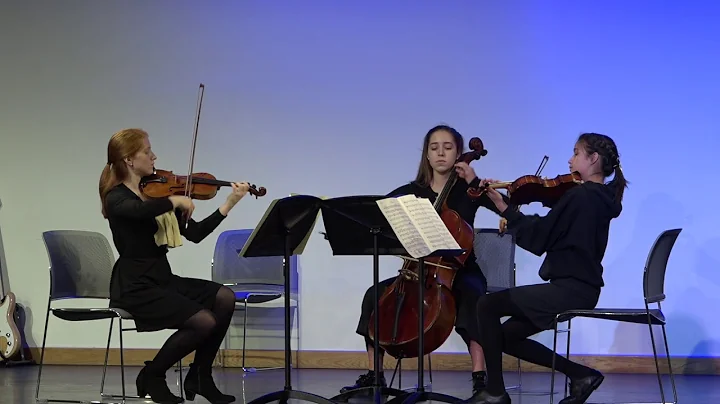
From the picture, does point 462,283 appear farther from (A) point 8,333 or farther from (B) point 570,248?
(A) point 8,333

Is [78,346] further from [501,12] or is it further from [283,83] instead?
[501,12]

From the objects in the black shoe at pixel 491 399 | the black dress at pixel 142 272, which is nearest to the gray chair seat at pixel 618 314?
the black shoe at pixel 491 399

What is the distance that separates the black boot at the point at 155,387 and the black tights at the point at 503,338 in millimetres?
1272

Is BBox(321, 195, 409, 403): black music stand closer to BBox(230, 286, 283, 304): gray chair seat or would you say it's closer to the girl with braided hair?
the girl with braided hair

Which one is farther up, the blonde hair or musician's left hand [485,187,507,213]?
the blonde hair

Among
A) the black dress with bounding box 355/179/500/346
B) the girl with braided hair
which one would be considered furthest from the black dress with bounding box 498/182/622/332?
the black dress with bounding box 355/179/500/346

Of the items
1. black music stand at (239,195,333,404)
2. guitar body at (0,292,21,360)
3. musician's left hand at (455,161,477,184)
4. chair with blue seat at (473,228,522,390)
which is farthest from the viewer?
guitar body at (0,292,21,360)

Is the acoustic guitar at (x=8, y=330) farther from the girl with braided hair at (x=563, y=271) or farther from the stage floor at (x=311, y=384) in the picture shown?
the girl with braided hair at (x=563, y=271)

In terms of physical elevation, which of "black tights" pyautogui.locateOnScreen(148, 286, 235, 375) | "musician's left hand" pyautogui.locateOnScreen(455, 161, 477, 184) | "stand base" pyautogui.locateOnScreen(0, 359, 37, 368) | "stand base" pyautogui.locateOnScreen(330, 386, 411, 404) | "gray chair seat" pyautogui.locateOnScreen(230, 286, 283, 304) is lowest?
"stand base" pyautogui.locateOnScreen(0, 359, 37, 368)

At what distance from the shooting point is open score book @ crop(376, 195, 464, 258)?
2924 mm

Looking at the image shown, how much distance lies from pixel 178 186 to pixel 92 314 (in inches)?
26.0

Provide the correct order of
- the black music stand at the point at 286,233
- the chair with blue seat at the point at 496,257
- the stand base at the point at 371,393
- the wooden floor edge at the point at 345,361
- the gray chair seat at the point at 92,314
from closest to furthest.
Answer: the black music stand at the point at 286,233, the stand base at the point at 371,393, the gray chair seat at the point at 92,314, the chair with blue seat at the point at 496,257, the wooden floor edge at the point at 345,361

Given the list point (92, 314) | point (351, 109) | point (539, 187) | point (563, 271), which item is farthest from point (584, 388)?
point (351, 109)

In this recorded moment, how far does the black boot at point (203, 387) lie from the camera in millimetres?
3658
